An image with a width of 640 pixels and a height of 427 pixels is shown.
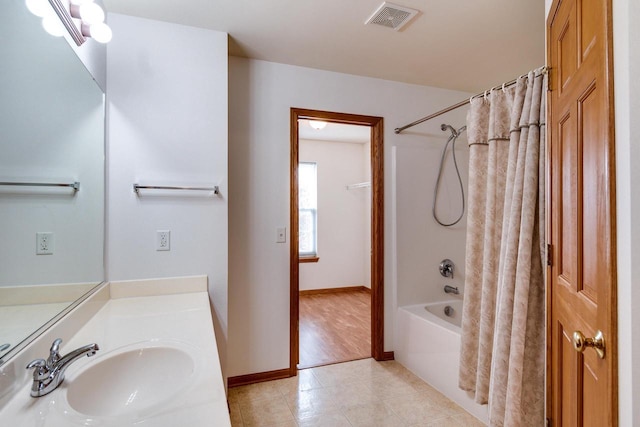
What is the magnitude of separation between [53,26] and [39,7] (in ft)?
0.31

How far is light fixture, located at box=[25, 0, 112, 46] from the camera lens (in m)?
1.16

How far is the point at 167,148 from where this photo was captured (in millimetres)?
1854

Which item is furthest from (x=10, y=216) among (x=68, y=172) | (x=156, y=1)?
(x=156, y=1)

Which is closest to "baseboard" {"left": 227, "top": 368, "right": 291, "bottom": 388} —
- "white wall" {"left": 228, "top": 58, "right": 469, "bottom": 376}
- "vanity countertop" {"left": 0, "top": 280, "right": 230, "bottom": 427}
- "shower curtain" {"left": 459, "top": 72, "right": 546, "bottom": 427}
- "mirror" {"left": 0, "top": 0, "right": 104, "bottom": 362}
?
"white wall" {"left": 228, "top": 58, "right": 469, "bottom": 376}

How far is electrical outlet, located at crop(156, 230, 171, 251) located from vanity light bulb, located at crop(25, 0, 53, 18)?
1.09 metres

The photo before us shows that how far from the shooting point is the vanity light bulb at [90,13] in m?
1.35

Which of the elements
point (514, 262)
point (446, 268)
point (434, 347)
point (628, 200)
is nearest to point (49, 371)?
point (628, 200)

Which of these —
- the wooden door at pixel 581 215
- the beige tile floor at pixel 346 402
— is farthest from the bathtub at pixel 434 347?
the wooden door at pixel 581 215

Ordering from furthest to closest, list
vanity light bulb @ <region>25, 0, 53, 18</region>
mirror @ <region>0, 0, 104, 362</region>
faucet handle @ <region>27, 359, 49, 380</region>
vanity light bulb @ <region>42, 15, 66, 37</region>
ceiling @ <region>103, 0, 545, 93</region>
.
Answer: ceiling @ <region>103, 0, 545, 93</region> < vanity light bulb @ <region>42, 15, 66, 37</region> < vanity light bulb @ <region>25, 0, 53, 18</region> < mirror @ <region>0, 0, 104, 362</region> < faucet handle @ <region>27, 359, 49, 380</region>

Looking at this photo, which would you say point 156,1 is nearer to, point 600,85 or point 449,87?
point 600,85

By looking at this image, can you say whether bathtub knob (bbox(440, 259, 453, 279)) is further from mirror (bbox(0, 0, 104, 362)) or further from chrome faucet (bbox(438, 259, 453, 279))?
mirror (bbox(0, 0, 104, 362))

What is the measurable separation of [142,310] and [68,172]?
0.71m

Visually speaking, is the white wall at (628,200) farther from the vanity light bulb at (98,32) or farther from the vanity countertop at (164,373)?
the vanity light bulb at (98,32)

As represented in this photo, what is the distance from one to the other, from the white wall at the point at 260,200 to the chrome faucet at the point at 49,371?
1384 mm
